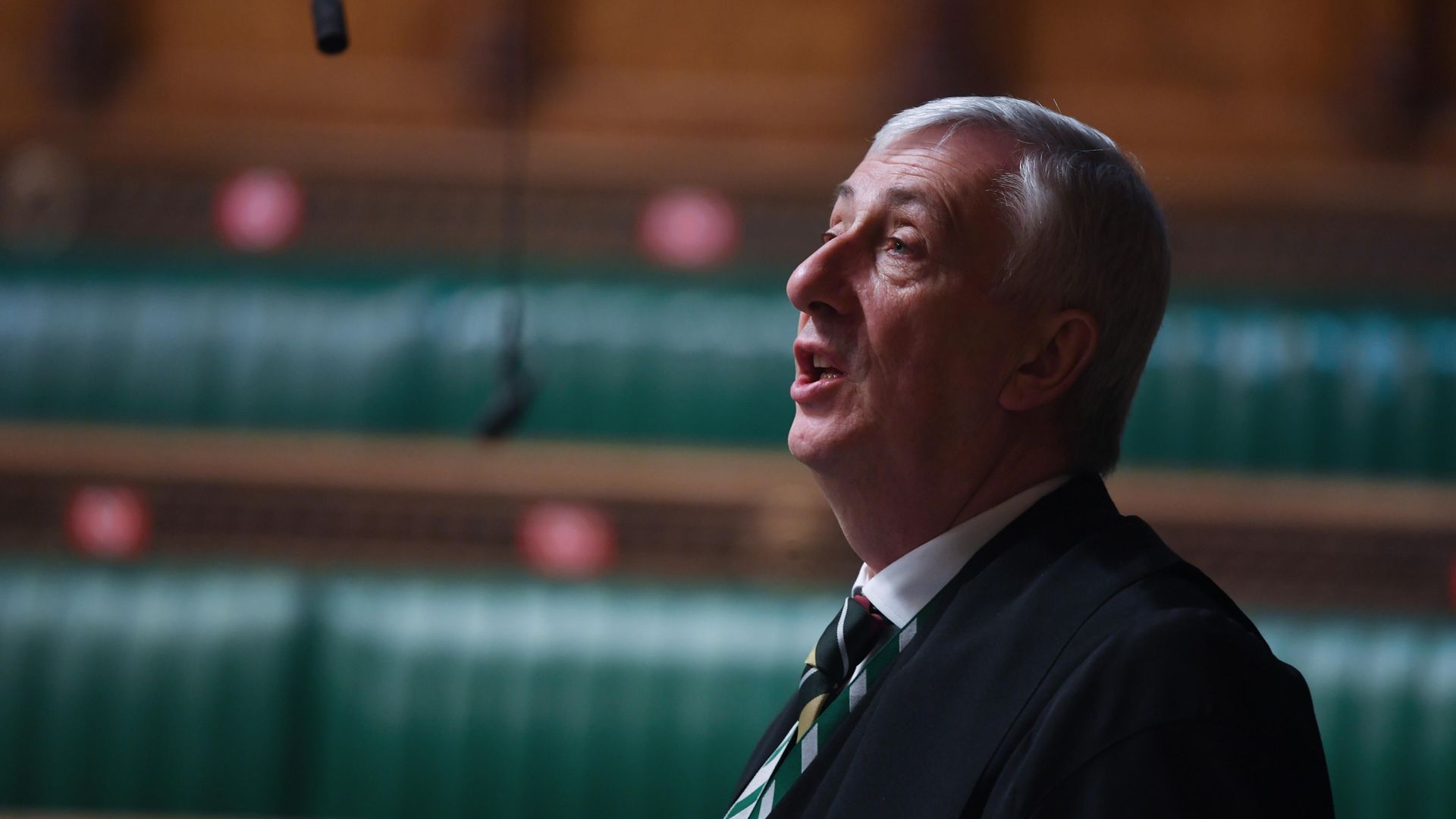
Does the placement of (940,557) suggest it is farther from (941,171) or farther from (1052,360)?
(941,171)

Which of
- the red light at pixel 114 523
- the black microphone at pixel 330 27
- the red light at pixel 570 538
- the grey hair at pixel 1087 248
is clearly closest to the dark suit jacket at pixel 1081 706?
the grey hair at pixel 1087 248

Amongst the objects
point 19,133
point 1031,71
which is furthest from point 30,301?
point 1031,71

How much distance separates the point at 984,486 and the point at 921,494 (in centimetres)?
5

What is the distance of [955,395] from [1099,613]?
24cm

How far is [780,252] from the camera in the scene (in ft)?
10.8

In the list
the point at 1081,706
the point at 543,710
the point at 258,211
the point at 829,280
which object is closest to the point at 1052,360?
the point at 829,280

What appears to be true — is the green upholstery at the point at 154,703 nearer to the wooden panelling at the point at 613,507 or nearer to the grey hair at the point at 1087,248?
the wooden panelling at the point at 613,507

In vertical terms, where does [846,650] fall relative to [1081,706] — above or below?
below

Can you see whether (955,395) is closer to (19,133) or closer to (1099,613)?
(1099,613)

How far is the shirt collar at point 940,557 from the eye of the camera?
1.10 metres

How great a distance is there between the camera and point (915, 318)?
43.3 inches

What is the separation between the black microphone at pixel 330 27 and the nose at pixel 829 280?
41 cm

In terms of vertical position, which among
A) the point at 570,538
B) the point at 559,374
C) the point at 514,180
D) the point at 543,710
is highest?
the point at 514,180

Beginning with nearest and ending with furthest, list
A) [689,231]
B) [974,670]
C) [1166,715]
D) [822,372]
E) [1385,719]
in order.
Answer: [1166,715] → [974,670] → [822,372] → [1385,719] → [689,231]
